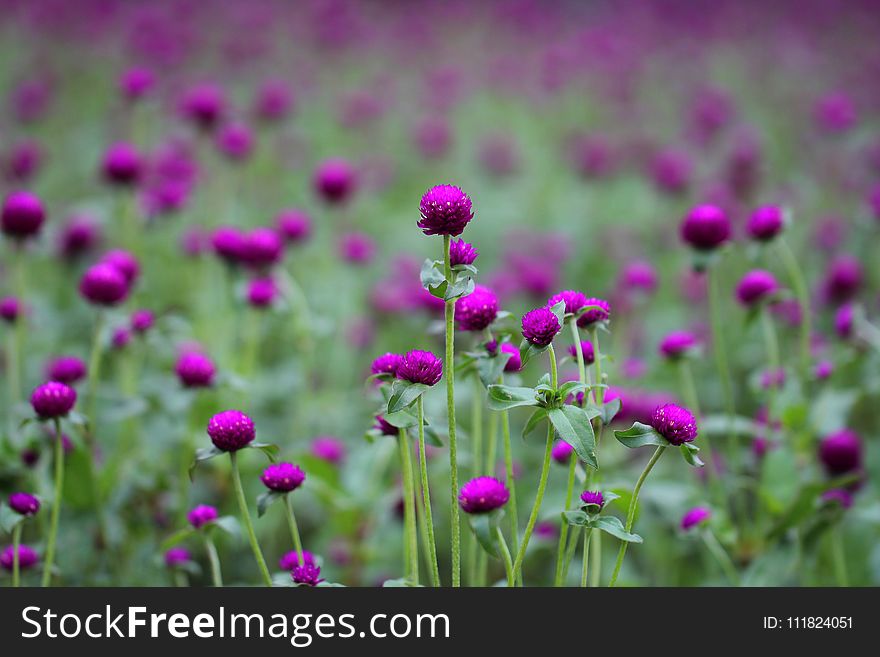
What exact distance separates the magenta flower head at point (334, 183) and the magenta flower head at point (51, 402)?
111 cm

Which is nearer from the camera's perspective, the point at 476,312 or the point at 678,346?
the point at 476,312

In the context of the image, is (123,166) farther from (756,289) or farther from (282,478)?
(756,289)

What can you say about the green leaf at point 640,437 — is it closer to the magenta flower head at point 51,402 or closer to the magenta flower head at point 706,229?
the magenta flower head at point 706,229

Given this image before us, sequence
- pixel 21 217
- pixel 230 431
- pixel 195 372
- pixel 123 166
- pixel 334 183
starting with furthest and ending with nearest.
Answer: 1. pixel 334 183
2. pixel 123 166
3. pixel 21 217
4. pixel 195 372
5. pixel 230 431

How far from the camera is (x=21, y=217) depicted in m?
1.54

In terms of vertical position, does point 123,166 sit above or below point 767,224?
above

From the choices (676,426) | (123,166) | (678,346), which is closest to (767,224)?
(678,346)

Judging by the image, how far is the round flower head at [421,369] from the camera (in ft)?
3.07

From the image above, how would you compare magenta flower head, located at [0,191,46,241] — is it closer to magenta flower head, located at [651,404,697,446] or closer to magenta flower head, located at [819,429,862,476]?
magenta flower head, located at [651,404,697,446]

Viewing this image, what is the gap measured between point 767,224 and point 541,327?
2.66 feet

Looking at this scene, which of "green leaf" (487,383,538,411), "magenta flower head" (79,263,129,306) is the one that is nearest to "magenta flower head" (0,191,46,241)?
"magenta flower head" (79,263,129,306)

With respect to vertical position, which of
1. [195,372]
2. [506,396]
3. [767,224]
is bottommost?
[506,396]
